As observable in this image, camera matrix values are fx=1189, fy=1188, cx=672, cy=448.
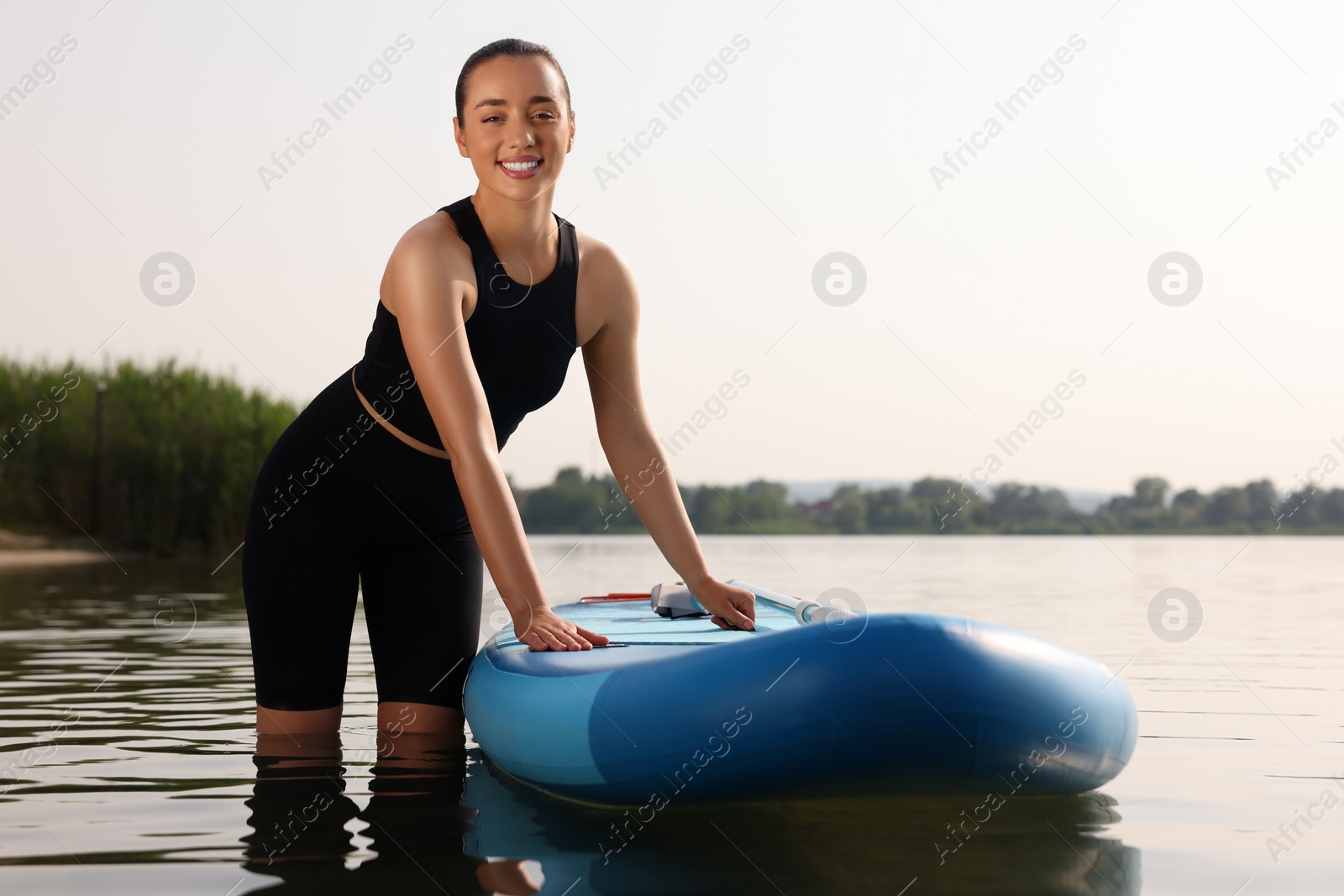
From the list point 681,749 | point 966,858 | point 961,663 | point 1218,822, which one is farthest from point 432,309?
point 1218,822

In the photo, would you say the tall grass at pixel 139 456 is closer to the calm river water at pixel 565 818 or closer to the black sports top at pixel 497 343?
the calm river water at pixel 565 818

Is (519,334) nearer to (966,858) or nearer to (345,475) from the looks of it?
(345,475)

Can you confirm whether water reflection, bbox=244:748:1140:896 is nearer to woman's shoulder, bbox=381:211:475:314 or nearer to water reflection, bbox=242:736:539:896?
water reflection, bbox=242:736:539:896

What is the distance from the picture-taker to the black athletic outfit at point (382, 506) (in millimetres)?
2805

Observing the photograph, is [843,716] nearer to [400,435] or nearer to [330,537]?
[400,435]

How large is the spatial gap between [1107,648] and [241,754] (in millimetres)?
5104

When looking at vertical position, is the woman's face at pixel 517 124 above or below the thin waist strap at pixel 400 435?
above

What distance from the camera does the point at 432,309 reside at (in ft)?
8.45

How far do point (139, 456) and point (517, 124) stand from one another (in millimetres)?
20435

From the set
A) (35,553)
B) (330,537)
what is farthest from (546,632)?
(35,553)

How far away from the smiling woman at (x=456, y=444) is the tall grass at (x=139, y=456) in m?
→ 17.7

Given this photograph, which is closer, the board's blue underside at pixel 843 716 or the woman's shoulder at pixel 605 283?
the board's blue underside at pixel 843 716

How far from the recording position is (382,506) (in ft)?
9.81

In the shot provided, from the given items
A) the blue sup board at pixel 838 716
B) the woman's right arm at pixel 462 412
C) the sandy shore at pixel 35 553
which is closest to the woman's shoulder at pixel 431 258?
Answer: the woman's right arm at pixel 462 412
